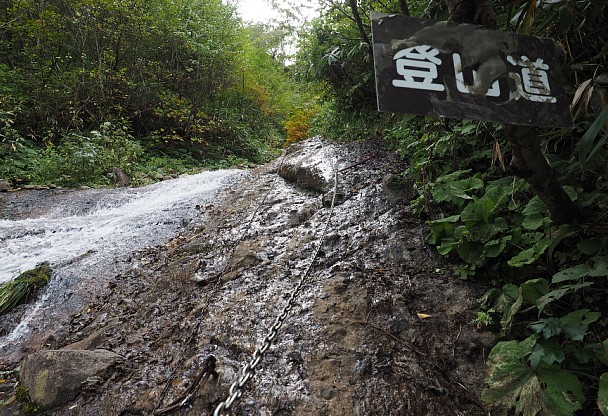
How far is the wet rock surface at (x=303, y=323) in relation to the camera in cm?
171

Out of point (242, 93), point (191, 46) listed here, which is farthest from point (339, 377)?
point (242, 93)

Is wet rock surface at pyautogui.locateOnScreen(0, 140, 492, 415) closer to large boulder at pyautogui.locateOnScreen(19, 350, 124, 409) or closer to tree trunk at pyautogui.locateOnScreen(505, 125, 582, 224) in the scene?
large boulder at pyautogui.locateOnScreen(19, 350, 124, 409)

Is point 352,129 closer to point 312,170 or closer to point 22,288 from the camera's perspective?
point 312,170

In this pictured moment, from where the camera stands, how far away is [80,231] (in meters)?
5.00

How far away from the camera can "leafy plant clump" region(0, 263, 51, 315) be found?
3.26m

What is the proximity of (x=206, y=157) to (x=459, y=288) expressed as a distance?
10.2 meters

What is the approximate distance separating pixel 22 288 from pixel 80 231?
1.77 meters

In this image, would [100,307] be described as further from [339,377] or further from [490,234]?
[490,234]

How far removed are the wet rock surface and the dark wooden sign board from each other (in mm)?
1289

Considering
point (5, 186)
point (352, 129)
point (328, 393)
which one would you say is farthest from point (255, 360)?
point (5, 186)

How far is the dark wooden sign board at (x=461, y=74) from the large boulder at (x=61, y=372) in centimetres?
232

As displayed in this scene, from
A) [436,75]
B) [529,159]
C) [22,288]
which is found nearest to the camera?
[436,75]

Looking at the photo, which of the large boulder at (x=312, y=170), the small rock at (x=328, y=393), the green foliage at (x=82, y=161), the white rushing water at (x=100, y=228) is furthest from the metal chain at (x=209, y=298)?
the green foliage at (x=82, y=161)

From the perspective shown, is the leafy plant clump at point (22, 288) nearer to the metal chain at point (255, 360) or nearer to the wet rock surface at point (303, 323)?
the wet rock surface at point (303, 323)
